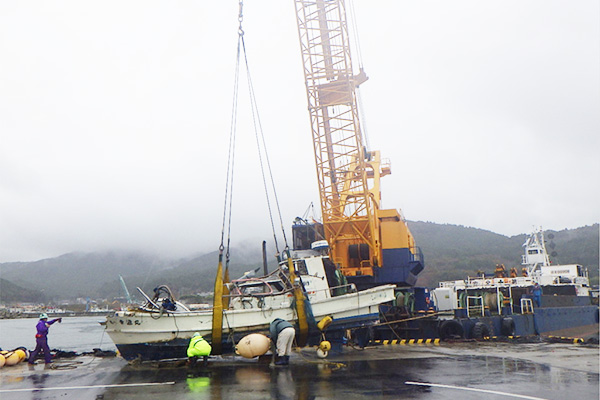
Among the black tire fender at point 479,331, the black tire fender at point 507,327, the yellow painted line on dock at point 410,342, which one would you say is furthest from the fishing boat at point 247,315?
the black tire fender at point 507,327

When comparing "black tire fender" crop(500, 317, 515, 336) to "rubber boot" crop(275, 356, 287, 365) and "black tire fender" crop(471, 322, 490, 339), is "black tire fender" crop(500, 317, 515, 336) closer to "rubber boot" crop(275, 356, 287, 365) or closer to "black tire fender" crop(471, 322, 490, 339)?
"black tire fender" crop(471, 322, 490, 339)

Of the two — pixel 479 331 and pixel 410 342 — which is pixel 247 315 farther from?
pixel 479 331

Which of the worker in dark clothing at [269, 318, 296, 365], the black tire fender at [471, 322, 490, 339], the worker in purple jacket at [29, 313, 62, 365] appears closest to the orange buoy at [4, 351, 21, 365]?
the worker in purple jacket at [29, 313, 62, 365]

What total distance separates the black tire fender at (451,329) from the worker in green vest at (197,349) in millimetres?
10408

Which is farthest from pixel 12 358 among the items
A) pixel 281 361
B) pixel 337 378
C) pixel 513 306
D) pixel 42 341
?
pixel 513 306

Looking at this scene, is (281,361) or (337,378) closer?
(337,378)

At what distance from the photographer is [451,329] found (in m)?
18.3

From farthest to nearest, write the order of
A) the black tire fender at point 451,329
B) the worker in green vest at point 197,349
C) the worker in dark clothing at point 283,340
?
the black tire fender at point 451,329 < the worker in dark clothing at point 283,340 < the worker in green vest at point 197,349

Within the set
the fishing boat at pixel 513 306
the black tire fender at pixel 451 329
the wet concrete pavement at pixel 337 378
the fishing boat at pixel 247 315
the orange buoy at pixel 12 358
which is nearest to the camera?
the wet concrete pavement at pixel 337 378

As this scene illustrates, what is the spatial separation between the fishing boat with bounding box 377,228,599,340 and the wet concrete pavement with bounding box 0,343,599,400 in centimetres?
468

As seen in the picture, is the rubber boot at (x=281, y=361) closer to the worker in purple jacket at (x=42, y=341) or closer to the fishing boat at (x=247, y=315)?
the fishing boat at (x=247, y=315)

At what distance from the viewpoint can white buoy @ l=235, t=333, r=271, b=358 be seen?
38.4 feet

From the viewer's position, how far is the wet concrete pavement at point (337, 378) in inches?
325

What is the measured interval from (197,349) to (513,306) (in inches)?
675
